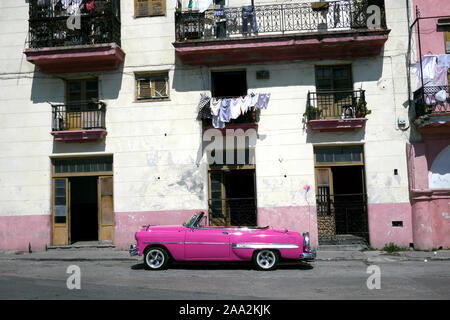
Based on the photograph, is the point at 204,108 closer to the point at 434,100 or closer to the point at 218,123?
the point at 218,123

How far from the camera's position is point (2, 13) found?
16203mm

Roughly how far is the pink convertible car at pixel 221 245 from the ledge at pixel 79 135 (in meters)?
5.67

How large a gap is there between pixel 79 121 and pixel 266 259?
9.18 metres

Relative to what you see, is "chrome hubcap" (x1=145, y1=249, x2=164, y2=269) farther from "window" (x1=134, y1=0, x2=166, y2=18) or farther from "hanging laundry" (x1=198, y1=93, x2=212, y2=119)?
"window" (x1=134, y1=0, x2=166, y2=18)

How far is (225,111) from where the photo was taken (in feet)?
48.3

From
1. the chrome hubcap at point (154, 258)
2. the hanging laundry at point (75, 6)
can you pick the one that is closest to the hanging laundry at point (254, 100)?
the chrome hubcap at point (154, 258)

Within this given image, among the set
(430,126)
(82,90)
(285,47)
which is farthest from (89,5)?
(430,126)

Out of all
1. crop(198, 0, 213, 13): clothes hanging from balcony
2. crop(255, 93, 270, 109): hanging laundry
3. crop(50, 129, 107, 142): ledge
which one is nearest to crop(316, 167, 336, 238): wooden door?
crop(255, 93, 270, 109): hanging laundry

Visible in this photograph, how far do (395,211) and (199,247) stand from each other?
7434 millimetres

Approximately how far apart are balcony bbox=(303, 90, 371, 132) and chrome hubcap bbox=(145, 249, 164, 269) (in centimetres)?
694

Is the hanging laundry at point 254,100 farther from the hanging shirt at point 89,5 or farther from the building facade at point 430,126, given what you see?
the hanging shirt at point 89,5

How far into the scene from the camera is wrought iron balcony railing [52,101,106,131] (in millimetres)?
15523

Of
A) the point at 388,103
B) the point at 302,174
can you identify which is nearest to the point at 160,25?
the point at 302,174

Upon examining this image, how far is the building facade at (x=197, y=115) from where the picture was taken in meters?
14.7
